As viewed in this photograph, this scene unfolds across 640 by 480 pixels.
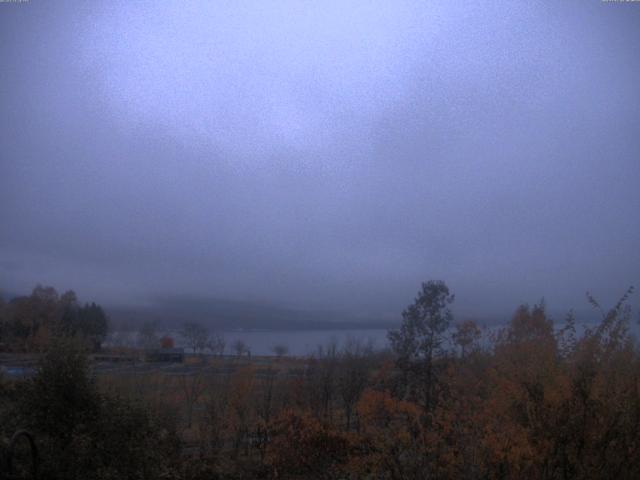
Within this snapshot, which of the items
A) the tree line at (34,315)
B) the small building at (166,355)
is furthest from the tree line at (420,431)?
the small building at (166,355)

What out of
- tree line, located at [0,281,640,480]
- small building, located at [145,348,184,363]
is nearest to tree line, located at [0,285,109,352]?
small building, located at [145,348,184,363]

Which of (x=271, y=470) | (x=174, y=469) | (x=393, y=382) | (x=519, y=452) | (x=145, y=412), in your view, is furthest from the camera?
(x=393, y=382)

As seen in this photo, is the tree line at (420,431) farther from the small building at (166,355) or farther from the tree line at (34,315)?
the small building at (166,355)

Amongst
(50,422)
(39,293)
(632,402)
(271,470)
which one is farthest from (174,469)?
(39,293)

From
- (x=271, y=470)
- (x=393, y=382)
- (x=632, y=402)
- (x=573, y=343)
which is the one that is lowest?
(x=271, y=470)

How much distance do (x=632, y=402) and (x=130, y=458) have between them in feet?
29.8

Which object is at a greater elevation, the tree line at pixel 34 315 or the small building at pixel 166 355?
the tree line at pixel 34 315

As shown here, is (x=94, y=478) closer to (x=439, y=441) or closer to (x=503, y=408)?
(x=439, y=441)

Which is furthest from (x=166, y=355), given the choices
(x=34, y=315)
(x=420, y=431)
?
(x=420, y=431)

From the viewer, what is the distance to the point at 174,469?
13531mm

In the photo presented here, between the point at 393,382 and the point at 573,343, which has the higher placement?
the point at 573,343

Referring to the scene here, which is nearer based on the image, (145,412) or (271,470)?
(145,412)

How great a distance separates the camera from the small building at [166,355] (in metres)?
55.8

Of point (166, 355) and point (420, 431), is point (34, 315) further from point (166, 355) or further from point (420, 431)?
point (420, 431)
